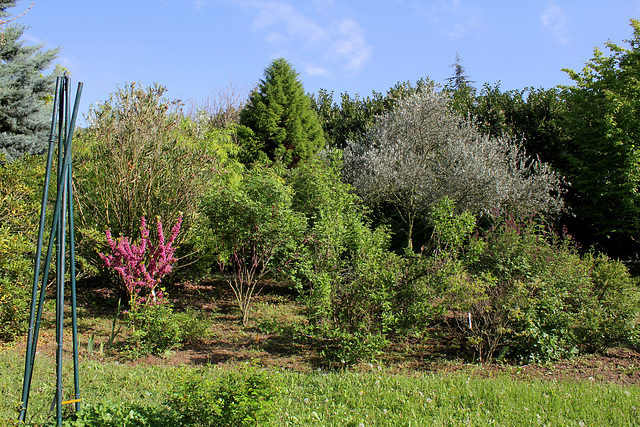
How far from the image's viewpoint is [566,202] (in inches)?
484

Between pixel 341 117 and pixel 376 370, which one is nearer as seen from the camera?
pixel 376 370

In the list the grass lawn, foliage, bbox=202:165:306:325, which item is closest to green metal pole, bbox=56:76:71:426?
the grass lawn

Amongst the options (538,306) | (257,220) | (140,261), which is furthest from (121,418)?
(538,306)

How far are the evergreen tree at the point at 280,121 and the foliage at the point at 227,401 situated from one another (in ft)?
34.7

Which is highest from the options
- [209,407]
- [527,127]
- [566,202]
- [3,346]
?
[527,127]

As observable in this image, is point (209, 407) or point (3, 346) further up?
point (209, 407)

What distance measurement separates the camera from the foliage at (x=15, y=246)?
5.64 meters

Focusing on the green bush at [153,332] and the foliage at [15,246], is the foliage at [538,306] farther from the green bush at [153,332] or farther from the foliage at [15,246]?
the foliage at [15,246]

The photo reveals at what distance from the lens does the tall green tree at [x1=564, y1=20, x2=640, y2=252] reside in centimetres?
1106

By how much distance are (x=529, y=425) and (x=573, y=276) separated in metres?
2.67

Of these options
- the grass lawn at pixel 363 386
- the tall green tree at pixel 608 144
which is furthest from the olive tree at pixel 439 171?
the grass lawn at pixel 363 386

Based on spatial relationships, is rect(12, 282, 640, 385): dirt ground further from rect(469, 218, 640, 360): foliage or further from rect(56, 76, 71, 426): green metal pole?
rect(56, 76, 71, 426): green metal pole

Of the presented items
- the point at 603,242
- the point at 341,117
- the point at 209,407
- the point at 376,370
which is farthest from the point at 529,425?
the point at 341,117

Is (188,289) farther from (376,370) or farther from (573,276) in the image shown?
(573,276)
